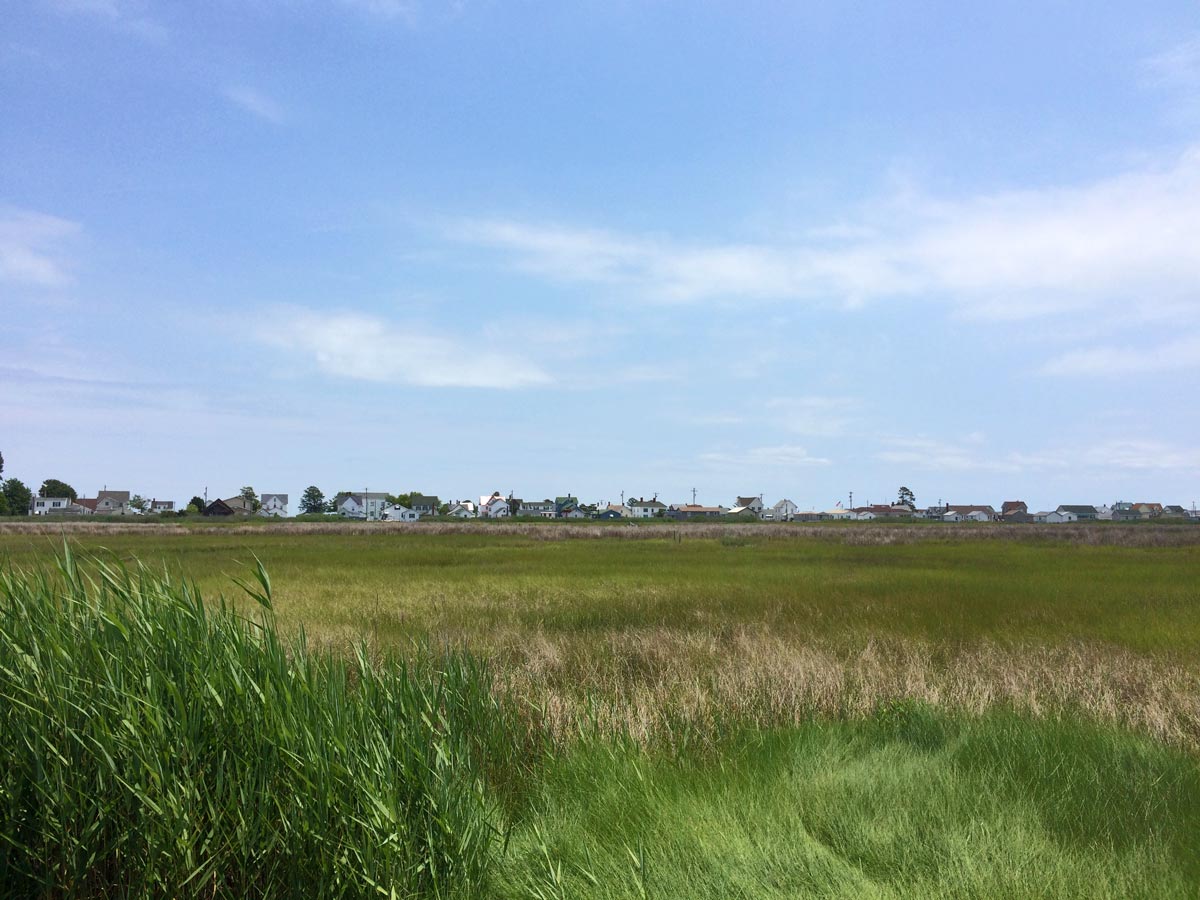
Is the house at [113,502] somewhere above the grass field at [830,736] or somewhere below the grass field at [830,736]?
above

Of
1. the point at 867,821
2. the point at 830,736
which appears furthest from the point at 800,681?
the point at 867,821

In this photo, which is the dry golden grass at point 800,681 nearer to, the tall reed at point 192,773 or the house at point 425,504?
the tall reed at point 192,773

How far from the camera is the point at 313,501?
14625 cm

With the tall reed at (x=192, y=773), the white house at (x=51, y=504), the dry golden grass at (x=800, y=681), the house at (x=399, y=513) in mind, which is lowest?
the dry golden grass at (x=800, y=681)

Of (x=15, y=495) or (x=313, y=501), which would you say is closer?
(x=15, y=495)

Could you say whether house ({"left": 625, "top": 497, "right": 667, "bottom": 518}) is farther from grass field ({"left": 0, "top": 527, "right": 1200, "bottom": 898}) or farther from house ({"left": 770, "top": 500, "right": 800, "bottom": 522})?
grass field ({"left": 0, "top": 527, "right": 1200, "bottom": 898})

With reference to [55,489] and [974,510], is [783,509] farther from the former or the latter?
[55,489]

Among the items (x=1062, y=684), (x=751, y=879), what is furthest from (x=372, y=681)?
(x=1062, y=684)

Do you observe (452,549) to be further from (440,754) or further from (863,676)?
(440,754)

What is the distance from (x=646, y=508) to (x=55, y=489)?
102 metres

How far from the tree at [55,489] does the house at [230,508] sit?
23649 mm

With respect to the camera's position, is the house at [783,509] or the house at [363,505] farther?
the house at [783,509]

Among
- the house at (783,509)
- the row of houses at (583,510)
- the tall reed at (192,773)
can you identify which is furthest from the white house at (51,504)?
the tall reed at (192,773)

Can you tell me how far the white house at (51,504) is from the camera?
125 m
